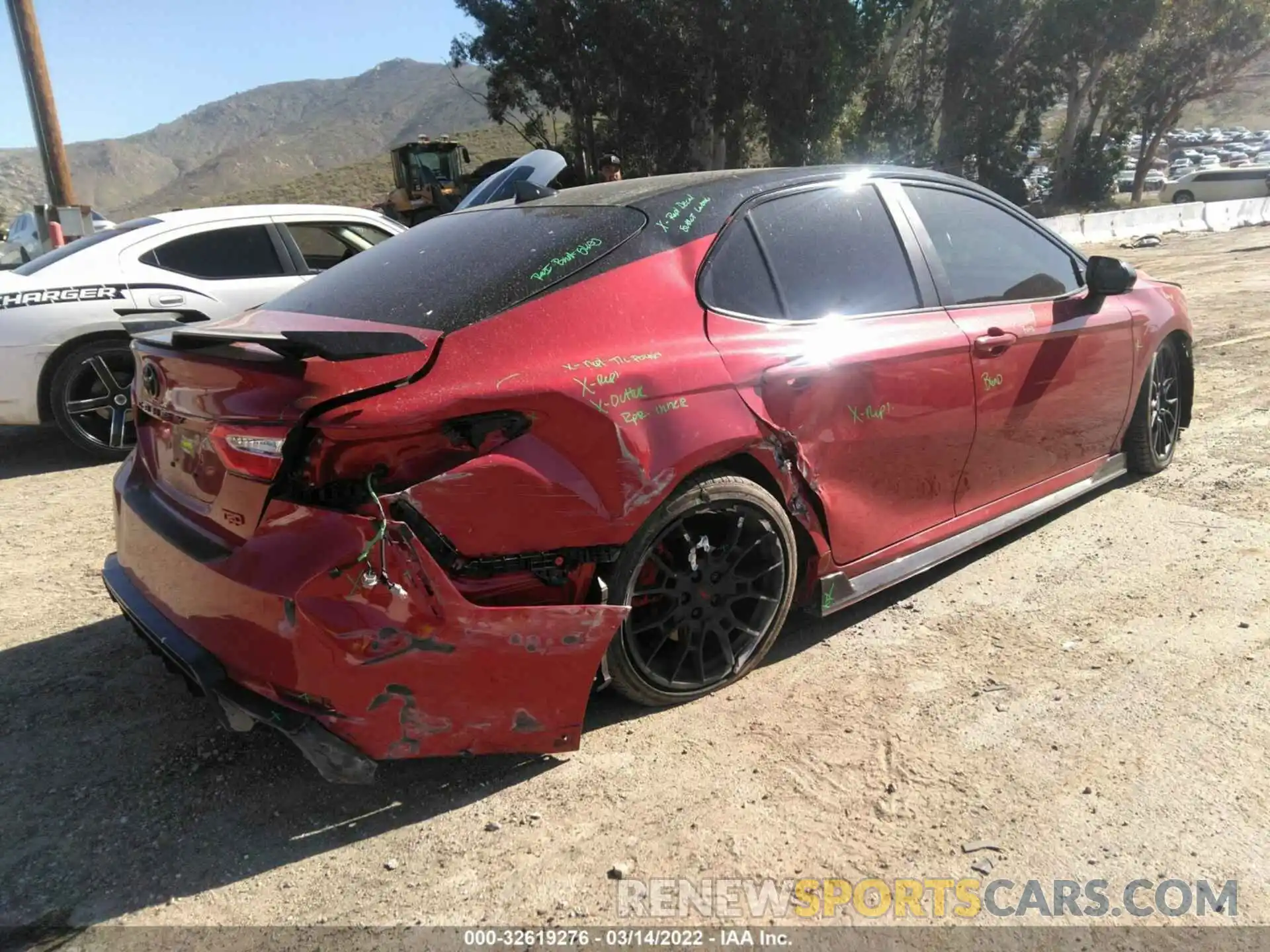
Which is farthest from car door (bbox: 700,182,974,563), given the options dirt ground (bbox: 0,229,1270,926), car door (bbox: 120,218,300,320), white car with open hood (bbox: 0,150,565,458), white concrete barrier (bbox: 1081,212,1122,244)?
white concrete barrier (bbox: 1081,212,1122,244)

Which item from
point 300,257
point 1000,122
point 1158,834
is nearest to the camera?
point 1158,834

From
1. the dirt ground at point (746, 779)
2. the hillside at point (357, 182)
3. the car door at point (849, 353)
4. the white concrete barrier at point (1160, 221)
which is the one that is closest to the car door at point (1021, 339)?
the car door at point (849, 353)

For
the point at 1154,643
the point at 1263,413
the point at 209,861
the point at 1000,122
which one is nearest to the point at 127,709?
the point at 209,861

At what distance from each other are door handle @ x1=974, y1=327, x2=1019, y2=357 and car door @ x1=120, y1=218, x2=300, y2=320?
4.77 m

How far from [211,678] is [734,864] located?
140 cm

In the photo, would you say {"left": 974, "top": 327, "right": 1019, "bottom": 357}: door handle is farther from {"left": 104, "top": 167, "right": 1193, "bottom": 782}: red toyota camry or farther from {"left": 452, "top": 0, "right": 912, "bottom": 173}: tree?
{"left": 452, "top": 0, "right": 912, "bottom": 173}: tree

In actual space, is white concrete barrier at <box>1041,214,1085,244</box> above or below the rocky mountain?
below

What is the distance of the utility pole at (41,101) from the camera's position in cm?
1202

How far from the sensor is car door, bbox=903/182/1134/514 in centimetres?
354

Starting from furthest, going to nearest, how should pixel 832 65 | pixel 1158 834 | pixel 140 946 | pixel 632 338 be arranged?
pixel 832 65
pixel 632 338
pixel 1158 834
pixel 140 946

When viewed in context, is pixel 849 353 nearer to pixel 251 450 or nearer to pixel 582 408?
pixel 582 408

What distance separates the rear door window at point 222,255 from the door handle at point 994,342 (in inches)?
204

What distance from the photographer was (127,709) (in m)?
2.95

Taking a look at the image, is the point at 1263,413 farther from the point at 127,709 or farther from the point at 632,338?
the point at 127,709
